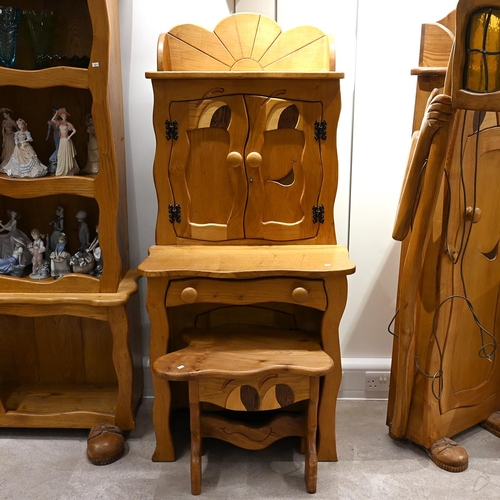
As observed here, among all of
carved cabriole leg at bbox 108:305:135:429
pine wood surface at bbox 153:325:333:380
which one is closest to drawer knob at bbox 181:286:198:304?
pine wood surface at bbox 153:325:333:380

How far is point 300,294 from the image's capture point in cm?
189

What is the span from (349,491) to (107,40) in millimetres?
1716

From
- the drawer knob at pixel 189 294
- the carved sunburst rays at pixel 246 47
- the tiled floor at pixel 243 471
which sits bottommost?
the tiled floor at pixel 243 471

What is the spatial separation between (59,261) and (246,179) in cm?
77

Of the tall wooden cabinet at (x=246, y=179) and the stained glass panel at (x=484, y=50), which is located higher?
the stained glass panel at (x=484, y=50)

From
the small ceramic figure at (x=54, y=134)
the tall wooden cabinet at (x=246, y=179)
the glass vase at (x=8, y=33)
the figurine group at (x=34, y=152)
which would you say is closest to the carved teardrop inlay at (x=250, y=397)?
the tall wooden cabinet at (x=246, y=179)

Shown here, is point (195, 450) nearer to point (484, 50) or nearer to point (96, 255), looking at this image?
point (96, 255)

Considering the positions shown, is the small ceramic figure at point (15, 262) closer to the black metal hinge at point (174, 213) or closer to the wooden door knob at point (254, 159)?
the black metal hinge at point (174, 213)

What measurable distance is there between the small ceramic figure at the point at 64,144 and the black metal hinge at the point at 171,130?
36 cm

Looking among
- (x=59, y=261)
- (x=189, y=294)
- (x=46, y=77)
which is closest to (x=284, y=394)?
(x=189, y=294)

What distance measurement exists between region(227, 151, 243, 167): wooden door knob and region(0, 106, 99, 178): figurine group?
51 cm

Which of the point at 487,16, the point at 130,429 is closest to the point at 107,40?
→ the point at 487,16

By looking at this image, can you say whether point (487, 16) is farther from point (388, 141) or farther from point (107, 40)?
point (107, 40)

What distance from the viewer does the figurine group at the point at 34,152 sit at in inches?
80.9
